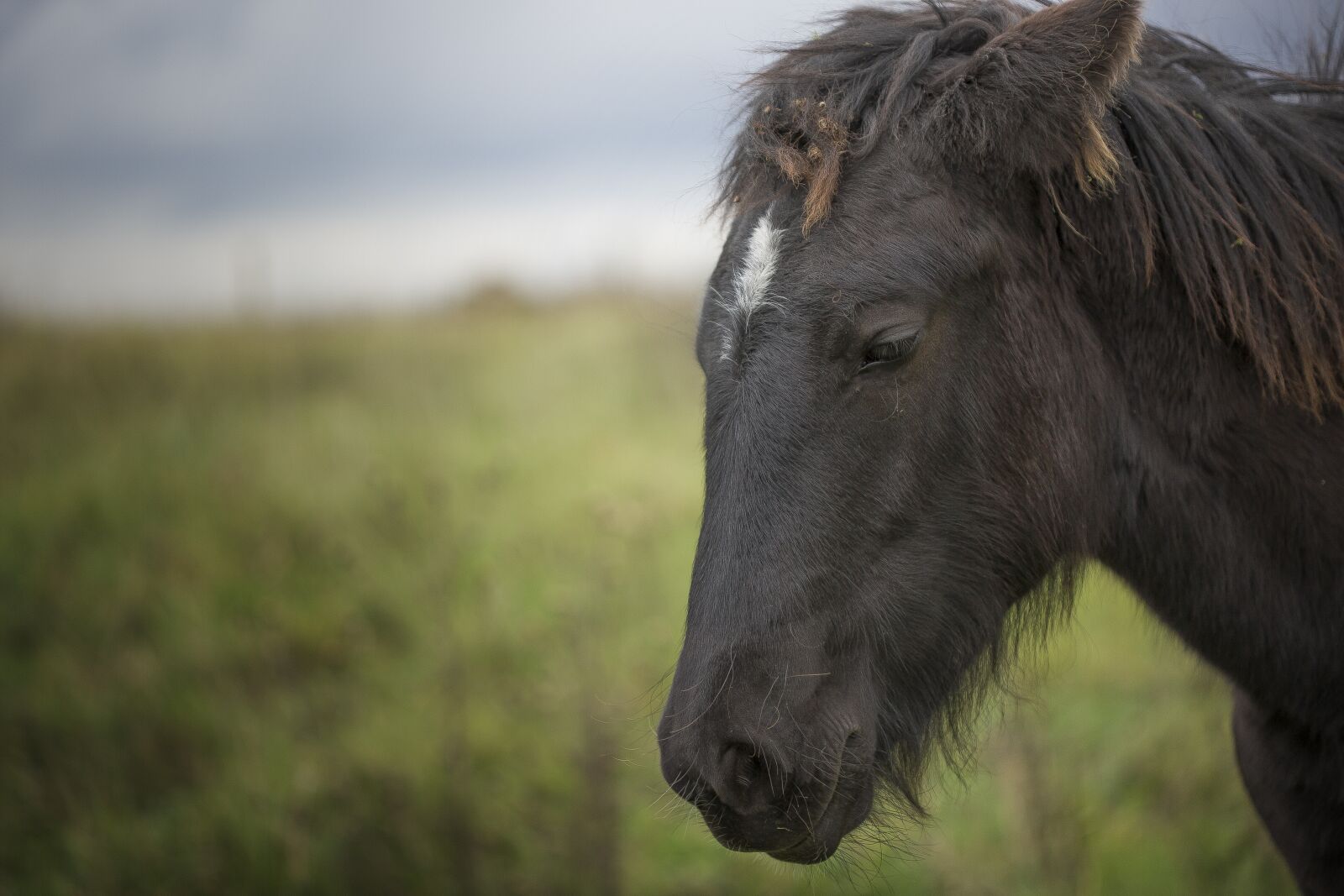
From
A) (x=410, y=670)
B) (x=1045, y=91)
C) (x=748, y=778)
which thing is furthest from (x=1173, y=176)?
(x=410, y=670)

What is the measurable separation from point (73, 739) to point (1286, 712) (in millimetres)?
6497

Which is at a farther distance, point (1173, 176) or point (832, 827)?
point (1173, 176)

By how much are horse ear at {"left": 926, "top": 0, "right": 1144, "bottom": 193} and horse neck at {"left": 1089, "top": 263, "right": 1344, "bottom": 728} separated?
0.39 metres

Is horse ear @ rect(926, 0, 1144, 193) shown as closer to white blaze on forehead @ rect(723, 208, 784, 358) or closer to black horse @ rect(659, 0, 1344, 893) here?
black horse @ rect(659, 0, 1344, 893)

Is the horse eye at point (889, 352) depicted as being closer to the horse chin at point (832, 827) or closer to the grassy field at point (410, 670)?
the grassy field at point (410, 670)

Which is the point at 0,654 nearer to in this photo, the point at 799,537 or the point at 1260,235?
the point at 799,537

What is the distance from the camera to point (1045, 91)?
5.74ft

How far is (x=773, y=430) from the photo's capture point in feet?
5.73

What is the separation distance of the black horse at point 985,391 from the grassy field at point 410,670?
0.52 meters

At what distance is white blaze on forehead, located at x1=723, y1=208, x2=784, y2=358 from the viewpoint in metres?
1.82

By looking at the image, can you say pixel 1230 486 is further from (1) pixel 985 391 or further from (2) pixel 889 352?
(2) pixel 889 352

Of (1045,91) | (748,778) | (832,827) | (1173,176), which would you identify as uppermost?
(1045,91)

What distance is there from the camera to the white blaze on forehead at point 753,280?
5.98ft

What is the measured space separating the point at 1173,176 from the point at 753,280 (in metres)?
1.00
